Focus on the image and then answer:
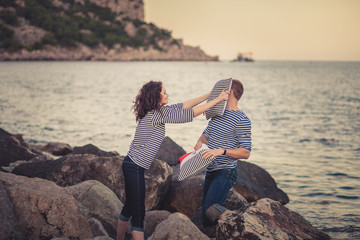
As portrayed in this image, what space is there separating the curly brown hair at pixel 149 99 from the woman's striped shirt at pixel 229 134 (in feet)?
2.93

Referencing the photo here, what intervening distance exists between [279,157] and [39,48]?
156 meters

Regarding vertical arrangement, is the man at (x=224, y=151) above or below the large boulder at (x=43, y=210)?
above

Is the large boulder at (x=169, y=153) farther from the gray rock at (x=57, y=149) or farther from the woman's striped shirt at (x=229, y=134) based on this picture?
the gray rock at (x=57, y=149)

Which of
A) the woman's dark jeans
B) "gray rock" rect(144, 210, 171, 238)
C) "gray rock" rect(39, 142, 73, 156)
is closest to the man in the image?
the woman's dark jeans

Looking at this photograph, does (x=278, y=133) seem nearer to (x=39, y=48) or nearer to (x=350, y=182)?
(x=350, y=182)

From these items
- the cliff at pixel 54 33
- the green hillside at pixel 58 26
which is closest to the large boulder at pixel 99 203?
the cliff at pixel 54 33

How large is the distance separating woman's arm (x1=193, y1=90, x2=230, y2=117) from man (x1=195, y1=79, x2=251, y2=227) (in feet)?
0.84

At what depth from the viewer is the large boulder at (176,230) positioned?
14.0ft

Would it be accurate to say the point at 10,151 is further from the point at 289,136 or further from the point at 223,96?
the point at 289,136

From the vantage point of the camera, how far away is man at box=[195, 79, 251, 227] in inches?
182

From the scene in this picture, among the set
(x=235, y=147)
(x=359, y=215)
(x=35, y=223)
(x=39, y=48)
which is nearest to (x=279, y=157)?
(x=359, y=215)

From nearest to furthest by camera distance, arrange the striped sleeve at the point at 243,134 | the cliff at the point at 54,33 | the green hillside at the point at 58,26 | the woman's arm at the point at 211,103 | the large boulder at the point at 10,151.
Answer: the woman's arm at the point at 211,103 → the striped sleeve at the point at 243,134 → the large boulder at the point at 10,151 → the cliff at the point at 54,33 → the green hillside at the point at 58,26

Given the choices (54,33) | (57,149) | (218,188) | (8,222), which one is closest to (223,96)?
(218,188)

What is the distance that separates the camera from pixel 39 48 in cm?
15700
